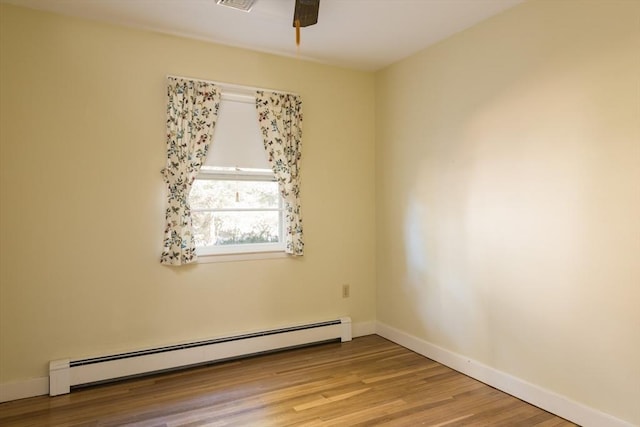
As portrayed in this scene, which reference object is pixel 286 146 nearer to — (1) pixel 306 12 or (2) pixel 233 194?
→ (2) pixel 233 194

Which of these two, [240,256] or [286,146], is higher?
[286,146]


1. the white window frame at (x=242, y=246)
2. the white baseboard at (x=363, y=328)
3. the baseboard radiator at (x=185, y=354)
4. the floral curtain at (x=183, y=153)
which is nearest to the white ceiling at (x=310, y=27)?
the floral curtain at (x=183, y=153)

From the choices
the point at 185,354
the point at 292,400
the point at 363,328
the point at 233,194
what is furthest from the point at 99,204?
the point at 363,328

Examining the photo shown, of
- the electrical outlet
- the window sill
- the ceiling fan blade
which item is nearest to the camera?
the ceiling fan blade

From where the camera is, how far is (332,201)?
385 centimetres

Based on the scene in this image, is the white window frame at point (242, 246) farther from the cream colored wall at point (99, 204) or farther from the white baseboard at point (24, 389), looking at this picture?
the white baseboard at point (24, 389)

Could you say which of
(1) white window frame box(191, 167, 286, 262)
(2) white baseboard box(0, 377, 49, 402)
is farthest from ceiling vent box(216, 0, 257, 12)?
(2) white baseboard box(0, 377, 49, 402)

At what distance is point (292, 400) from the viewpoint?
2627 millimetres

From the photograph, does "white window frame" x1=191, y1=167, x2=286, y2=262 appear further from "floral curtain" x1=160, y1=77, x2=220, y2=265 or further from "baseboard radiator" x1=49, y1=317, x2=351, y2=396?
"baseboard radiator" x1=49, y1=317, x2=351, y2=396

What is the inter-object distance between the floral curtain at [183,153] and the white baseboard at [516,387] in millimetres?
2090

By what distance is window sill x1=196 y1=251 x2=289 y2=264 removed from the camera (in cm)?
326

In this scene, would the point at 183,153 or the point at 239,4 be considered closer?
the point at 239,4

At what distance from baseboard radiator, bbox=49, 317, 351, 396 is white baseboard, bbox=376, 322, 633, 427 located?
2.42ft

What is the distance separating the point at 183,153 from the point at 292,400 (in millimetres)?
1989
